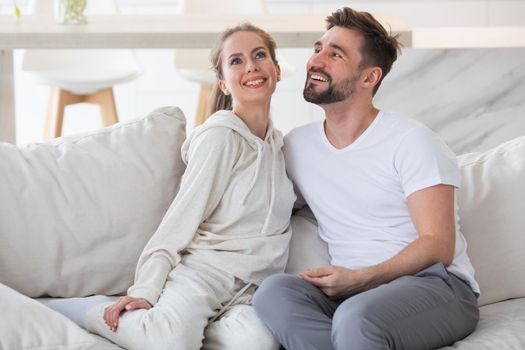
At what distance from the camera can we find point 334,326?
6.39 ft

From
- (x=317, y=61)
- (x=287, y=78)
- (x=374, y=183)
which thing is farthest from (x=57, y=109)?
(x=374, y=183)

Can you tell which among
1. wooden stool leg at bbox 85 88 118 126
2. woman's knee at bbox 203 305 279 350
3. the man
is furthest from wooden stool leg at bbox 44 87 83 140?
woman's knee at bbox 203 305 279 350

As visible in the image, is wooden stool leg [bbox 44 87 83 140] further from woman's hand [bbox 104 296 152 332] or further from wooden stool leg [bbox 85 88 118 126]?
woman's hand [bbox 104 296 152 332]

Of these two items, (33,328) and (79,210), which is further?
(79,210)

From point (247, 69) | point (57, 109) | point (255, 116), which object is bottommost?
point (57, 109)

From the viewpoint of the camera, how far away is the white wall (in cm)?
559

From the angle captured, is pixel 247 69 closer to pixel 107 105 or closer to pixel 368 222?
pixel 368 222

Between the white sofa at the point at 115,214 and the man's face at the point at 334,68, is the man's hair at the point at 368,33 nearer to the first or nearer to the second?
the man's face at the point at 334,68

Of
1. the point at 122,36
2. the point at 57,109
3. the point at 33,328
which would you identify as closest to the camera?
the point at 33,328

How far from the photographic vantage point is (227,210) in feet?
7.41

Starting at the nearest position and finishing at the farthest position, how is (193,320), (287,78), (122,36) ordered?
(193,320), (122,36), (287,78)

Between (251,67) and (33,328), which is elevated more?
(251,67)

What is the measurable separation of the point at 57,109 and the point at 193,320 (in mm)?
2874

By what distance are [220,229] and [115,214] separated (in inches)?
10.0
